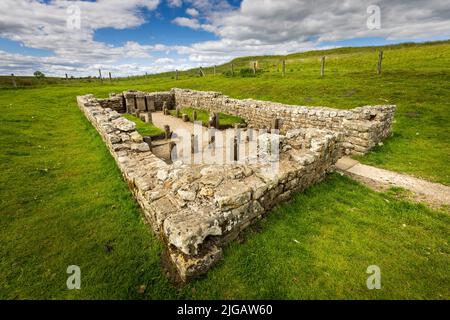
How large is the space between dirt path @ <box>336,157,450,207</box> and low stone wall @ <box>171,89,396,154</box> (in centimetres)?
159

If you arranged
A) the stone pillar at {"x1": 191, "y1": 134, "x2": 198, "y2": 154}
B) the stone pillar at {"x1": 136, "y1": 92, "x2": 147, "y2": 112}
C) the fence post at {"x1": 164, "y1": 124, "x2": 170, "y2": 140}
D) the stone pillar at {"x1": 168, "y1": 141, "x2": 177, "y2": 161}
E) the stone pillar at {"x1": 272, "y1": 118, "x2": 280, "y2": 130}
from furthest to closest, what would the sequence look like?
the stone pillar at {"x1": 136, "y1": 92, "x2": 147, "y2": 112} → the stone pillar at {"x1": 272, "y1": 118, "x2": 280, "y2": 130} → the fence post at {"x1": 164, "y1": 124, "x2": 170, "y2": 140} → the stone pillar at {"x1": 191, "y1": 134, "x2": 198, "y2": 154} → the stone pillar at {"x1": 168, "y1": 141, "x2": 177, "y2": 161}

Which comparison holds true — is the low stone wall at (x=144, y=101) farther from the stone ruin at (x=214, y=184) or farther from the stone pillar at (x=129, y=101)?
the stone ruin at (x=214, y=184)

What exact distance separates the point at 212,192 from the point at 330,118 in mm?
9241

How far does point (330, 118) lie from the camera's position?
445 inches

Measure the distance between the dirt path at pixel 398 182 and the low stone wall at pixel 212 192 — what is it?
1.58 m

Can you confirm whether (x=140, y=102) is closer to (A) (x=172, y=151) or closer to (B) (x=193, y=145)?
(A) (x=172, y=151)

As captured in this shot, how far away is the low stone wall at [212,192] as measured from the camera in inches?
149

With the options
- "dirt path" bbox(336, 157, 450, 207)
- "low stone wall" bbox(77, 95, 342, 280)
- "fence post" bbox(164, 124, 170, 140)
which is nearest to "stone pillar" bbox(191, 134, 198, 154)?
"fence post" bbox(164, 124, 170, 140)

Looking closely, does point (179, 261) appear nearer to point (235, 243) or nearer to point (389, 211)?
point (235, 243)

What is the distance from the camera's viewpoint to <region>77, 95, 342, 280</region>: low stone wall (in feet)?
12.4

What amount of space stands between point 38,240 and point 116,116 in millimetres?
8779

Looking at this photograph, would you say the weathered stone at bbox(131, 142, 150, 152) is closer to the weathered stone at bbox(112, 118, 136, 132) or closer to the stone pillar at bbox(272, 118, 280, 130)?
the weathered stone at bbox(112, 118, 136, 132)

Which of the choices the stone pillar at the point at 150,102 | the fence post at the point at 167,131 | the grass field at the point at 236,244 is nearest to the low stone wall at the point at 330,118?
the grass field at the point at 236,244

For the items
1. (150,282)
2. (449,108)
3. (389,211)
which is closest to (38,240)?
(150,282)
